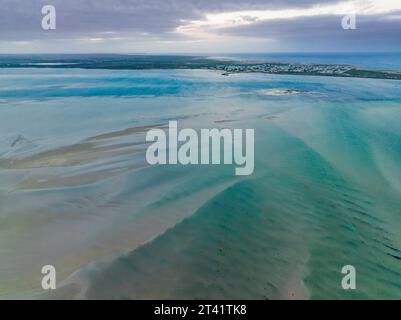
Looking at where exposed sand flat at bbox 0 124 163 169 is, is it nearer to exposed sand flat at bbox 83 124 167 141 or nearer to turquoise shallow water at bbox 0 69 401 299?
turquoise shallow water at bbox 0 69 401 299

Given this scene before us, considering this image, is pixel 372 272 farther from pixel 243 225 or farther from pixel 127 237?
pixel 127 237

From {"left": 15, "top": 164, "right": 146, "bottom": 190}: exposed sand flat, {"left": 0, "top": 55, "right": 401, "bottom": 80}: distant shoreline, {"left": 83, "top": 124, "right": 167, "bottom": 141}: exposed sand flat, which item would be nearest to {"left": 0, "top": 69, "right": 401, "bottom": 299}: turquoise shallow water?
{"left": 15, "top": 164, "right": 146, "bottom": 190}: exposed sand flat

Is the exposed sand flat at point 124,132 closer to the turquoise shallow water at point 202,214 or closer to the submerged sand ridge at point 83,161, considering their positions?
the submerged sand ridge at point 83,161

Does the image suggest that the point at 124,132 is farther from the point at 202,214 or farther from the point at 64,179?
the point at 202,214

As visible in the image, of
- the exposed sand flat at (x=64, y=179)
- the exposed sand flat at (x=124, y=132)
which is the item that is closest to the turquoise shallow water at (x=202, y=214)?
the exposed sand flat at (x=64, y=179)

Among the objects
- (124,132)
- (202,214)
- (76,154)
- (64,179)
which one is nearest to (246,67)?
(124,132)

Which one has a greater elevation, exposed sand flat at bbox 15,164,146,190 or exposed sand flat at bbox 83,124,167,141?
exposed sand flat at bbox 83,124,167,141

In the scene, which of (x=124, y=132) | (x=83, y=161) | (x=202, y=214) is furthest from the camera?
(x=124, y=132)

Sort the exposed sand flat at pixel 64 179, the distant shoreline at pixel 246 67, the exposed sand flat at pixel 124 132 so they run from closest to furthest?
1. the exposed sand flat at pixel 64 179
2. the exposed sand flat at pixel 124 132
3. the distant shoreline at pixel 246 67
